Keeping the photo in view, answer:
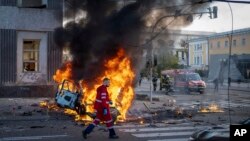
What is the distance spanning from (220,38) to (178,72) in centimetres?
2034

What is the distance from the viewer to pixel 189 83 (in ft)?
116

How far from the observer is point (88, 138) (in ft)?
36.8

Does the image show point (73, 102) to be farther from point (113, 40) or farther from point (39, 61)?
point (39, 61)

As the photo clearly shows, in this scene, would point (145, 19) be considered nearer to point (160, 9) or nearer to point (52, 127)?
point (160, 9)

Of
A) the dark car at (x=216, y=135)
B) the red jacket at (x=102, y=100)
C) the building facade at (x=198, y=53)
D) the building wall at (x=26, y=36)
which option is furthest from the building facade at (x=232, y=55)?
the dark car at (x=216, y=135)

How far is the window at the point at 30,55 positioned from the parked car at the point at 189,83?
52.1 feet

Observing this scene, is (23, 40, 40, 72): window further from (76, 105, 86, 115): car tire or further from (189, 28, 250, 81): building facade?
(189, 28, 250, 81): building facade

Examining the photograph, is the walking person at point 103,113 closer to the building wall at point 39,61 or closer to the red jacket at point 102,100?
the red jacket at point 102,100

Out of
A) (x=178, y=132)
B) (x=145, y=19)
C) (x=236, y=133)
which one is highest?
(x=145, y=19)

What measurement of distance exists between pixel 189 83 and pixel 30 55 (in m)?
16.3

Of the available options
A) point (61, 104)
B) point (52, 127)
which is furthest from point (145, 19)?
point (52, 127)

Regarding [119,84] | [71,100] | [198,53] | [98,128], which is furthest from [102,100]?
[198,53]

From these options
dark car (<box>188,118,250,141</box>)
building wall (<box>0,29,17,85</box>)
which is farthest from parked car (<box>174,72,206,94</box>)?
dark car (<box>188,118,250,141</box>)

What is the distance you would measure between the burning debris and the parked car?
16953mm
